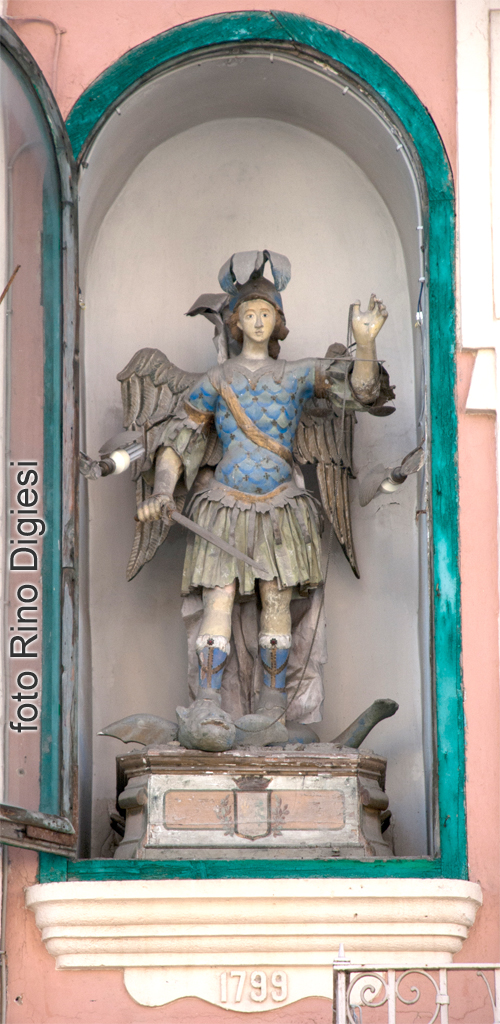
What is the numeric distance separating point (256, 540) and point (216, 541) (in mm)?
142

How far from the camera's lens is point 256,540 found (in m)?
4.93

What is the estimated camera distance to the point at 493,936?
4.42 metres

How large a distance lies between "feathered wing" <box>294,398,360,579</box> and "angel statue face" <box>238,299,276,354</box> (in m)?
0.28

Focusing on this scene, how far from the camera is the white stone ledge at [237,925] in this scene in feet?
14.1

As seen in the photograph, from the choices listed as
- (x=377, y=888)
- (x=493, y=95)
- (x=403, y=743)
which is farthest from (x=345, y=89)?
(x=377, y=888)

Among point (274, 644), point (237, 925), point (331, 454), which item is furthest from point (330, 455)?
point (237, 925)

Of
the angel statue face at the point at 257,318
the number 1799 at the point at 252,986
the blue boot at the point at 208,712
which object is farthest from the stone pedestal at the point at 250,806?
the angel statue face at the point at 257,318

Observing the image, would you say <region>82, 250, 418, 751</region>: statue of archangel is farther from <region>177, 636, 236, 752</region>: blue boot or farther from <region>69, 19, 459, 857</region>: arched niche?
<region>69, 19, 459, 857</region>: arched niche

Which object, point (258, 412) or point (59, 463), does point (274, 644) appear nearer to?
point (258, 412)

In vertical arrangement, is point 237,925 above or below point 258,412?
below

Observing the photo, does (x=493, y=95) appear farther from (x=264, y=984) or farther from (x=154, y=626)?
(x=264, y=984)

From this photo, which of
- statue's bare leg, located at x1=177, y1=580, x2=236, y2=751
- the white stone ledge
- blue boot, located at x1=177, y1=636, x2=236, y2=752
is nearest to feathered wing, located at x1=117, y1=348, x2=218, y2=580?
statue's bare leg, located at x1=177, y1=580, x2=236, y2=751

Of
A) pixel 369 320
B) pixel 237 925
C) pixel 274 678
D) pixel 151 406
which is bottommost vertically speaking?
pixel 237 925

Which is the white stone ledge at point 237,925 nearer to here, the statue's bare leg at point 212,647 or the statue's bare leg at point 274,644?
the statue's bare leg at point 212,647
